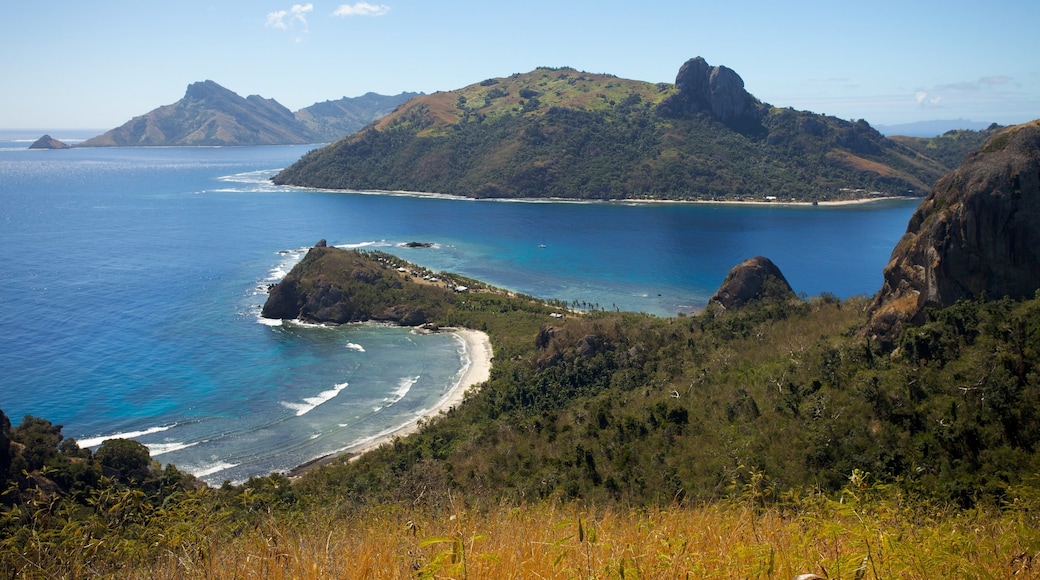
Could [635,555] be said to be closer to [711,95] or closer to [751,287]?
[751,287]

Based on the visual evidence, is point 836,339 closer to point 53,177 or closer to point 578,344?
point 578,344

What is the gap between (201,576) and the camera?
6773 millimetres

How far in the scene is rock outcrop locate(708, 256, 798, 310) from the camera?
5175 cm

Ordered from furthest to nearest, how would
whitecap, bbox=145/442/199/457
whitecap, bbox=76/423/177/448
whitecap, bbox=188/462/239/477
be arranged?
whitecap, bbox=76/423/177/448, whitecap, bbox=145/442/199/457, whitecap, bbox=188/462/239/477

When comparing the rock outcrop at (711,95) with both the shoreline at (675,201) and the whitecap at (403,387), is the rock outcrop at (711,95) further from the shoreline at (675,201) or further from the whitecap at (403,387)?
the whitecap at (403,387)

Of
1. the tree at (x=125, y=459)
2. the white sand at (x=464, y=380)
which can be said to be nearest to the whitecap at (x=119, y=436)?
the tree at (x=125, y=459)

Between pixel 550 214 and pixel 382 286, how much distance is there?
71071 mm

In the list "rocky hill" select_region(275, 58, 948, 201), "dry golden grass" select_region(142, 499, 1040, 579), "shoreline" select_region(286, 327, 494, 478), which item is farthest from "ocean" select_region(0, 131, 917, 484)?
"dry golden grass" select_region(142, 499, 1040, 579)

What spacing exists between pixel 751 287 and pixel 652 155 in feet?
401

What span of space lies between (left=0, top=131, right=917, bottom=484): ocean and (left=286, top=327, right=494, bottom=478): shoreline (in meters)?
0.99

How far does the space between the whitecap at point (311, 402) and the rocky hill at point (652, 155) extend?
114 meters

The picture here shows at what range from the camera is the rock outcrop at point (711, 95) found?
188m

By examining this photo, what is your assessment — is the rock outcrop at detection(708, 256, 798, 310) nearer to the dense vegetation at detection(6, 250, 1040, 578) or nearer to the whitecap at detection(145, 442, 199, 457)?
the dense vegetation at detection(6, 250, 1040, 578)

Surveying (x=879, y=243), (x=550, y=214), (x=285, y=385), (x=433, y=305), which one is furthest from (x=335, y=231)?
(x=879, y=243)
